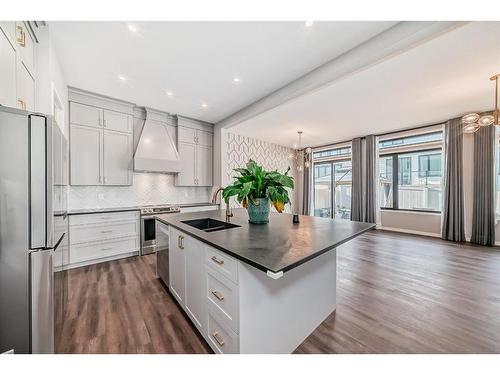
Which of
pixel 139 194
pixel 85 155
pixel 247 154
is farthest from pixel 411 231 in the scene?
pixel 85 155

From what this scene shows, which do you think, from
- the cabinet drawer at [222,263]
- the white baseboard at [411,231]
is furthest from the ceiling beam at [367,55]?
the white baseboard at [411,231]

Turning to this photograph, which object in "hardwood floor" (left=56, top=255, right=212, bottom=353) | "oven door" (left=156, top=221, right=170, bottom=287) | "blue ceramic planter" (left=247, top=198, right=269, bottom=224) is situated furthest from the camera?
"oven door" (left=156, top=221, right=170, bottom=287)

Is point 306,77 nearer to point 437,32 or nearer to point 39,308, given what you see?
point 437,32

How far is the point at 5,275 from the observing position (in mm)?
979

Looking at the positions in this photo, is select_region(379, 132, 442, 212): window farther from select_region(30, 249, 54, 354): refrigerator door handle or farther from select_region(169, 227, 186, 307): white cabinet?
select_region(30, 249, 54, 354): refrigerator door handle

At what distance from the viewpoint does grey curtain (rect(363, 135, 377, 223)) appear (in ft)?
18.2

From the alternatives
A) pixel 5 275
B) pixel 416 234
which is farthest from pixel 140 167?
pixel 416 234

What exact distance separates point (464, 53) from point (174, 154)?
14.6 feet

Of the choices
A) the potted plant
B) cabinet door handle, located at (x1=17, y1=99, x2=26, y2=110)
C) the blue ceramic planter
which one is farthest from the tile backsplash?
the blue ceramic planter

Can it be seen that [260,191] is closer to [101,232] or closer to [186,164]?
[101,232]

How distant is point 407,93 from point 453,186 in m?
2.77

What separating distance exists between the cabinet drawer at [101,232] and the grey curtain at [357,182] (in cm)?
559

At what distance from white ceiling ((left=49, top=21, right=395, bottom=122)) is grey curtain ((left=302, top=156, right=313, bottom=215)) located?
448cm

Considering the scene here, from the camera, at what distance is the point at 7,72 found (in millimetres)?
1408
